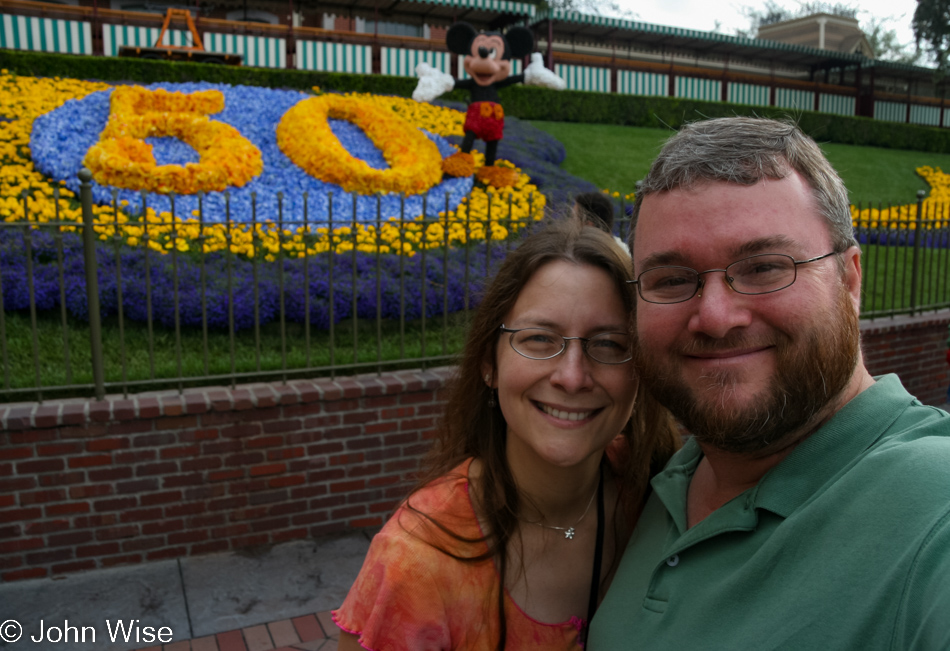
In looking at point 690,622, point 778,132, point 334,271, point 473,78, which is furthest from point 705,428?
point 473,78

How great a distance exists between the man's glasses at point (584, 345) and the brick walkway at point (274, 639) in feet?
8.06

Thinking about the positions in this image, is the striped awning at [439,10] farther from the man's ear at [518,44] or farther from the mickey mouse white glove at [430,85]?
the mickey mouse white glove at [430,85]

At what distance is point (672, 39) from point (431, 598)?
22.0 meters

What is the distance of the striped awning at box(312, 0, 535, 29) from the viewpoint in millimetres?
16755

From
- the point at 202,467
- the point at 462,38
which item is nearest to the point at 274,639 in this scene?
the point at 202,467

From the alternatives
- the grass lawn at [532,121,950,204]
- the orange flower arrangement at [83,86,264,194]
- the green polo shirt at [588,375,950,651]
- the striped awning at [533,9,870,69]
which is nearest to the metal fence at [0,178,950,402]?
the orange flower arrangement at [83,86,264,194]

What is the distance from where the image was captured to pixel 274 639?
3.56m

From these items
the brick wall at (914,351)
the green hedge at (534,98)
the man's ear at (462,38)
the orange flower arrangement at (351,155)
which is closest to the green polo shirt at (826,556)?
the brick wall at (914,351)

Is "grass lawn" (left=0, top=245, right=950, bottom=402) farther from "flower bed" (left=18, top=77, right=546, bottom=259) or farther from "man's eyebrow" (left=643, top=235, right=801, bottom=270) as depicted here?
"man's eyebrow" (left=643, top=235, right=801, bottom=270)

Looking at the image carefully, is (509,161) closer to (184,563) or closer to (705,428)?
(184,563)

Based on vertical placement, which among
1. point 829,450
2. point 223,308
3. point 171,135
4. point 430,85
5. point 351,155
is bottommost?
point 223,308

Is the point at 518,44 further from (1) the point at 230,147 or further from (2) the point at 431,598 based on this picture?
(2) the point at 431,598

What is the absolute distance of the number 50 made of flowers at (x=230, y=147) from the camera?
25.6 ft

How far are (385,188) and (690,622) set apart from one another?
307 inches
